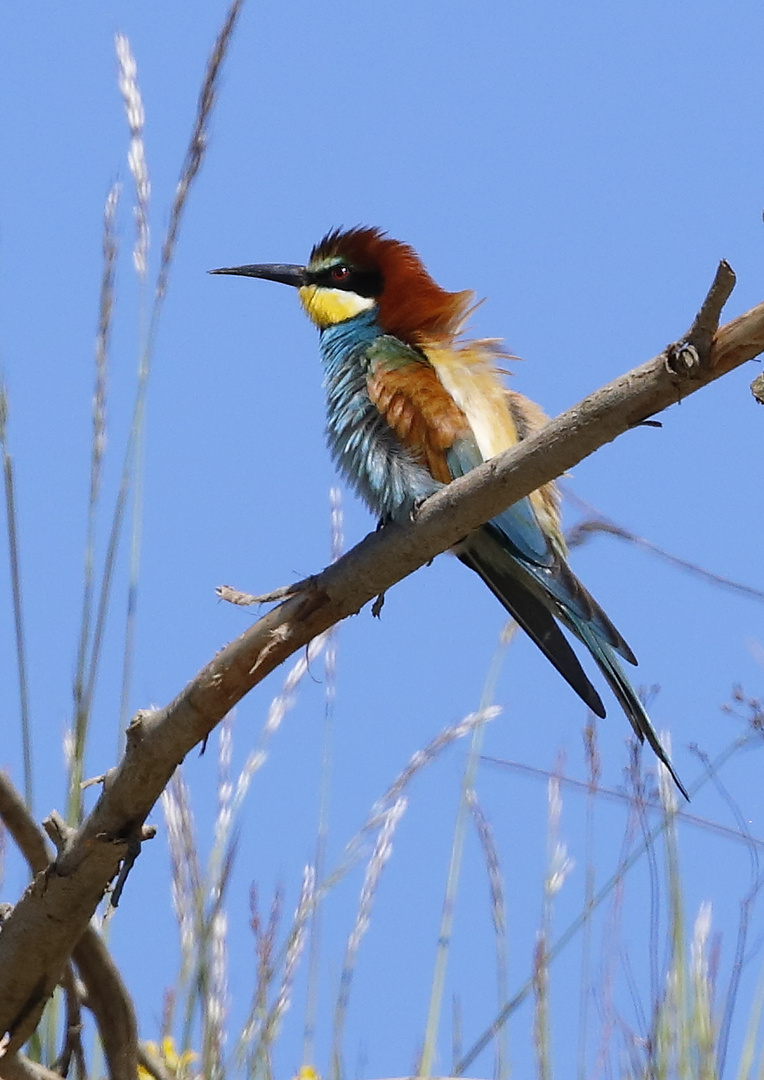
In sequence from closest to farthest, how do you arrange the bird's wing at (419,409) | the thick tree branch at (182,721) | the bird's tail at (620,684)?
the thick tree branch at (182,721) → the bird's tail at (620,684) → the bird's wing at (419,409)

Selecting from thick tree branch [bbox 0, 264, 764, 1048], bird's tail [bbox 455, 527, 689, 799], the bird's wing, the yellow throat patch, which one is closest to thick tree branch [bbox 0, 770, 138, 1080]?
thick tree branch [bbox 0, 264, 764, 1048]

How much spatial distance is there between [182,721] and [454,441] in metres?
0.85

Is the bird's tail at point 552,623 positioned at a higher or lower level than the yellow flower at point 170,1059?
higher

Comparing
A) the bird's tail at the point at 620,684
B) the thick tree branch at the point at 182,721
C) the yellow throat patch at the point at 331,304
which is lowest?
the thick tree branch at the point at 182,721

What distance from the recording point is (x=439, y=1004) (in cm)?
176

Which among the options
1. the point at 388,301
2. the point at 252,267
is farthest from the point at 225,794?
the point at 252,267

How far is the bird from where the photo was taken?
2.08 metres

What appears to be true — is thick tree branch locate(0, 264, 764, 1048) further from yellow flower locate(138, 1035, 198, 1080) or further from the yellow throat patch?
the yellow throat patch

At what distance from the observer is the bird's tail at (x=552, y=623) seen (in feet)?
6.61

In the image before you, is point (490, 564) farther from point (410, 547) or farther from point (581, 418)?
point (581, 418)

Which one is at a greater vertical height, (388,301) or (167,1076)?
(388,301)

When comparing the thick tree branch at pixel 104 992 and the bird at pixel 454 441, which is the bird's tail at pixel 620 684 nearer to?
the bird at pixel 454 441

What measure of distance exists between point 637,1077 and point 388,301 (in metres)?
1.35

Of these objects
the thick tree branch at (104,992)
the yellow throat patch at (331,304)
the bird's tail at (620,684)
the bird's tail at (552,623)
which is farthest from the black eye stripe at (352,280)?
the thick tree branch at (104,992)
